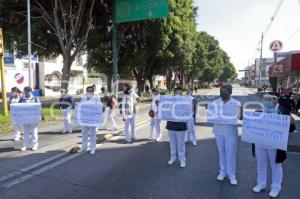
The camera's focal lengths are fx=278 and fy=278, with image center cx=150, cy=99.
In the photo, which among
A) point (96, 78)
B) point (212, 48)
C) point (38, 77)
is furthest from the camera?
point (212, 48)

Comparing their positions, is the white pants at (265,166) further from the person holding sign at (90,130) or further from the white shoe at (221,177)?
the person holding sign at (90,130)

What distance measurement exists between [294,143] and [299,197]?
15.7ft

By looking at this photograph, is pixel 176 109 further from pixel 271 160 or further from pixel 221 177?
pixel 271 160

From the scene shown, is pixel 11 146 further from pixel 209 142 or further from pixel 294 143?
pixel 294 143

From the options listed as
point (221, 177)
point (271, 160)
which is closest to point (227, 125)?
point (271, 160)

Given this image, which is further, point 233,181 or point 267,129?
point 233,181

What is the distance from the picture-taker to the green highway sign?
13.7 metres

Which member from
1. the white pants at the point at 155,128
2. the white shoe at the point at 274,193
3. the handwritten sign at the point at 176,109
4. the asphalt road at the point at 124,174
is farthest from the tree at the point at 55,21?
the white shoe at the point at 274,193

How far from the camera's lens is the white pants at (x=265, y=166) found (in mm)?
4750

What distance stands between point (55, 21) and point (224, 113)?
13933 mm

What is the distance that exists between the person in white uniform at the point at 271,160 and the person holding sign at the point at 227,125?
445 millimetres

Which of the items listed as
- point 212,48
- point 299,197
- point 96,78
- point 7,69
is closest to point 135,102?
point 299,197

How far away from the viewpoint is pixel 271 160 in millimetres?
4801

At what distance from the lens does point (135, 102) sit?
9.05 m
